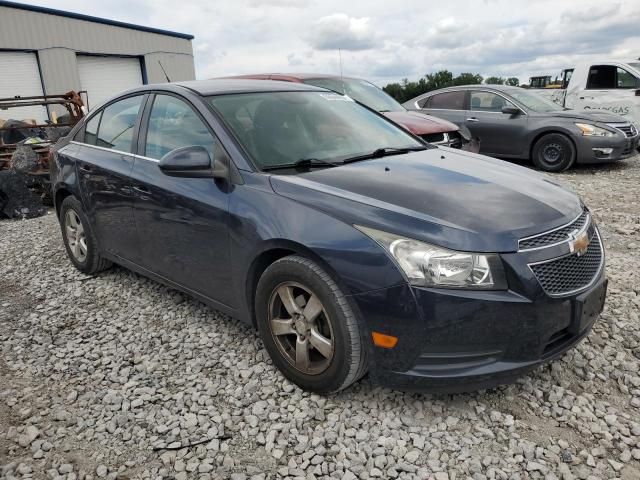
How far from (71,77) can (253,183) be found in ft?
69.4

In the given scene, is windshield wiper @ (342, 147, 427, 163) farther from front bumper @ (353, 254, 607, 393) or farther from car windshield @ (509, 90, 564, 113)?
car windshield @ (509, 90, 564, 113)

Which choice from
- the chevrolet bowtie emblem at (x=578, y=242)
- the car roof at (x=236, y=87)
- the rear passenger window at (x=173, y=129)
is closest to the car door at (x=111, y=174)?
the rear passenger window at (x=173, y=129)

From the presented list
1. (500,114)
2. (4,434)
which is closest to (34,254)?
(4,434)

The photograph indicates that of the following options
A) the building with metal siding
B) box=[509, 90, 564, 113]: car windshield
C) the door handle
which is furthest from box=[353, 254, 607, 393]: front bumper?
the building with metal siding

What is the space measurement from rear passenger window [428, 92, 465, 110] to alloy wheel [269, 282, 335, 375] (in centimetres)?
861

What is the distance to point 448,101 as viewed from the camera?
34.2 ft

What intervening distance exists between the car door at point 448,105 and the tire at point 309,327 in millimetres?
8360

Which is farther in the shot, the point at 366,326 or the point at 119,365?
the point at 119,365

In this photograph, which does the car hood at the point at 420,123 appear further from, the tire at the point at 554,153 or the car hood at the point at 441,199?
the car hood at the point at 441,199

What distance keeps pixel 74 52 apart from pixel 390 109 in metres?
17.9

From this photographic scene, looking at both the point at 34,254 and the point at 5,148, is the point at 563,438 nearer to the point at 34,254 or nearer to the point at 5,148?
the point at 34,254

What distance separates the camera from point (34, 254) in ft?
18.0

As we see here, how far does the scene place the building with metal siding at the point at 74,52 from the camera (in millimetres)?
18859

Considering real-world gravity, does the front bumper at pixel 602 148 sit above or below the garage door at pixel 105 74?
below
